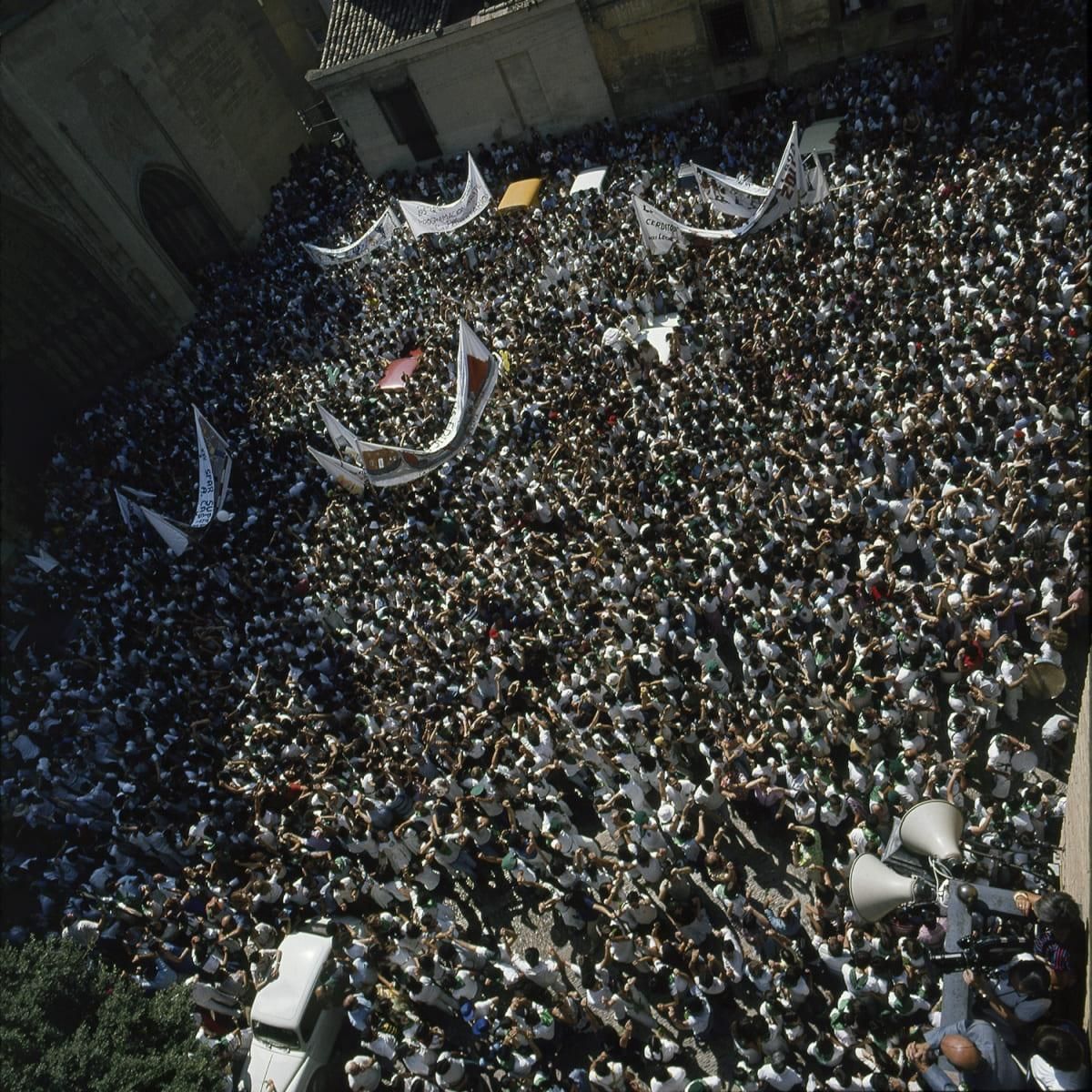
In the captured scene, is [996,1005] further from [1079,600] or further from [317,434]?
[317,434]

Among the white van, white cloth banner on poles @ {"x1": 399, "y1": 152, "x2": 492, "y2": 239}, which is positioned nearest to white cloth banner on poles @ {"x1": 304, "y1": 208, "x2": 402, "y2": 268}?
white cloth banner on poles @ {"x1": 399, "y1": 152, "x2": 492, "y2": 239}

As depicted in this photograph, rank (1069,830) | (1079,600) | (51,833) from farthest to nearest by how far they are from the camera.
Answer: (51,833)
(1079,600)
(1069,830)

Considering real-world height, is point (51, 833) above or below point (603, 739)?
below

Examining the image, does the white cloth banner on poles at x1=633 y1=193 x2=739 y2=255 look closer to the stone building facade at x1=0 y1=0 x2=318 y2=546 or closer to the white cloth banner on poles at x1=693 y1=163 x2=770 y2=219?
the white cloth banner on poles at x1=693 y1=163 x2=770 y2=219

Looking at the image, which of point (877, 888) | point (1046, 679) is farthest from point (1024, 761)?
point (877, 888)

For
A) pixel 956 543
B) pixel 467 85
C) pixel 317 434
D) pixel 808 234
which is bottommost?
pixel 956 543

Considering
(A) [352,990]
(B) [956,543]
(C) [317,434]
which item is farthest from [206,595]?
(B) [956,543]
